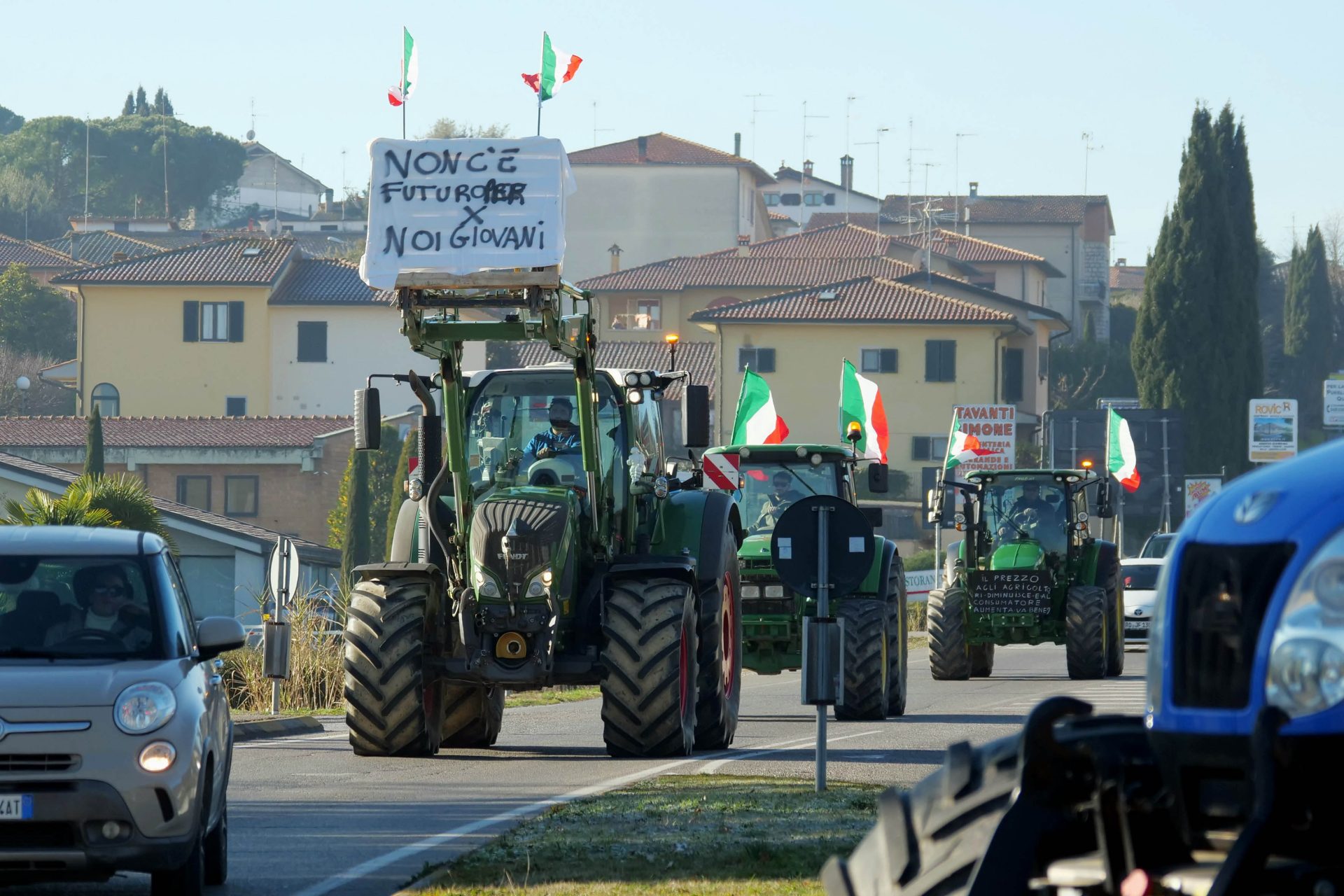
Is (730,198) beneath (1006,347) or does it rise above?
above

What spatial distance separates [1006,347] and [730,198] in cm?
2399

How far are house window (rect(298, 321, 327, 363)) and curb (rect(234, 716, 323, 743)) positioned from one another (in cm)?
6089

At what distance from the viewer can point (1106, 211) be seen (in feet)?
387

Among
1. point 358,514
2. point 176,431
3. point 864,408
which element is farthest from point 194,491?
point 864,408

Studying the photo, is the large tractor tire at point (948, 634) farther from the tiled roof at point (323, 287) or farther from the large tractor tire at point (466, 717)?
the tiled roof at point (323, 287)

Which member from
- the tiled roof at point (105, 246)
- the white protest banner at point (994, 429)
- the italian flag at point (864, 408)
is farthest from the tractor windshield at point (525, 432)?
the tiled roof at point (105, 246)

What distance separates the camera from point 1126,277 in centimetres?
14475

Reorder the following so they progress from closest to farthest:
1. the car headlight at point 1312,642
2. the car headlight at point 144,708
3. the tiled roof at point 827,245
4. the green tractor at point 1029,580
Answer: the car headlight at point 1312,642
the car headlight at point 144,708
the green tractor at point 1029,580
the tiled roof at point 827,245

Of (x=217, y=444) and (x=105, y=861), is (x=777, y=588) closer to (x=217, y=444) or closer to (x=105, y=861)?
(x=105, y=861)

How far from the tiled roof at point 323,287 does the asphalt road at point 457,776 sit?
188 ft

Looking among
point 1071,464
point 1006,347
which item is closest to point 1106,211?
point 1006,347

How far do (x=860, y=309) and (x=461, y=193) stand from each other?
64675 millimetres

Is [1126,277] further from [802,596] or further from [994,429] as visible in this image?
[802,596]

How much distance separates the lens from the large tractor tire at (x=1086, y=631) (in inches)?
1057
